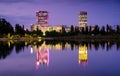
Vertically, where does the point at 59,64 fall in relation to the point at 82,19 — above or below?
below

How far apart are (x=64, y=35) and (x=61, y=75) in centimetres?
11044

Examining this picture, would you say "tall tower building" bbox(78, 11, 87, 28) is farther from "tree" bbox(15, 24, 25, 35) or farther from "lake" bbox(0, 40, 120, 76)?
"lake" bbox(0, 40, 120, 76)

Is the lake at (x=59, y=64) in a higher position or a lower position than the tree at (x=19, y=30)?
higher

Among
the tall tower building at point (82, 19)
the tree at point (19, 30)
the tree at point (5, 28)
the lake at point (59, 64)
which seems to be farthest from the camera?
the tall tower building at point (82, 19)

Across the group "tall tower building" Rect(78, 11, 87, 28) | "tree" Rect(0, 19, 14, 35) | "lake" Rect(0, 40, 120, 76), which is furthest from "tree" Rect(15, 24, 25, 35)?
"lake" Rect(0, 40, 120, 76)

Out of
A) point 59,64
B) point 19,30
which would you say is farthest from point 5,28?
point 59,64

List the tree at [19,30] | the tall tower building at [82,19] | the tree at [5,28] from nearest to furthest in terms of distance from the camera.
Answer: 1. the tree at [5,28]
2. the tree at [19,30]
3. the tall tower building at [82,19]

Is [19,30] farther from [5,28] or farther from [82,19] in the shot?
[82,19]

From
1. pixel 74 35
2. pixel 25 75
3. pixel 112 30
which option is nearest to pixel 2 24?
pixel 74 35

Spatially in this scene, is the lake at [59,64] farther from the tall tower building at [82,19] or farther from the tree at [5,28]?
the tall tower building at [82,19]

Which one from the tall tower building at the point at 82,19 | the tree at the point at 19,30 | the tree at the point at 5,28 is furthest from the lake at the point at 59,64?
the tall tower building at the point at 82,19

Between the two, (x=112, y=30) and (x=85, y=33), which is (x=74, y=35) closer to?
(x=85, y=33)

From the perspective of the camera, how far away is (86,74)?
42.2ft

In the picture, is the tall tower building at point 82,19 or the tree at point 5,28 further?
the tall tower building at point 82,19
